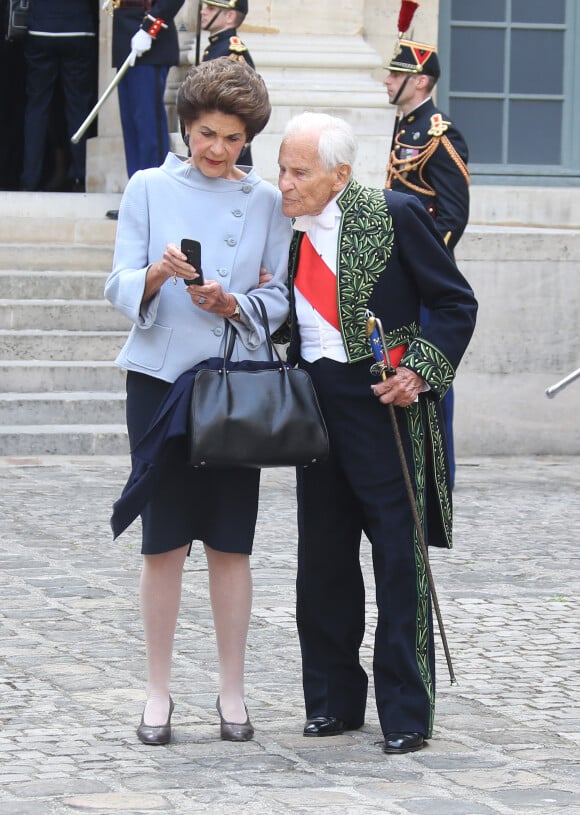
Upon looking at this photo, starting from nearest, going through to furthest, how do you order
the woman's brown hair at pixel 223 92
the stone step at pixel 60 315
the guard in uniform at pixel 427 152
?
the woman's brown hair at pixel 223 92
the guard in uniform at pixel 427 152
the stone step at pixel 60 315

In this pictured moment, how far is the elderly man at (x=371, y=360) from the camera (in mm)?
4691

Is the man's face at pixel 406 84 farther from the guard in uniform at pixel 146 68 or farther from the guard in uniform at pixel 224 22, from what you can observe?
the guard in uniform at pixel 146 68

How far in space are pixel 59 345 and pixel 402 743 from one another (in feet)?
20.2

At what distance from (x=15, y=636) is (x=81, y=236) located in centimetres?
605

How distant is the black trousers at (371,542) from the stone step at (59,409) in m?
5.22

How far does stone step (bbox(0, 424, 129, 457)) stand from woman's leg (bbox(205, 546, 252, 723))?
4.86 meters

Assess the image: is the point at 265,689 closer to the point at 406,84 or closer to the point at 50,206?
the point at 406,84

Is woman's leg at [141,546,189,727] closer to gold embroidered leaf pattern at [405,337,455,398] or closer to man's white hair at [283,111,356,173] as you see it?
gold embroidered leaf pattern at [405,337,455,398]

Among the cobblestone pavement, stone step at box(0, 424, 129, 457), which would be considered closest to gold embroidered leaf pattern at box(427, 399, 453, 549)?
the cobblestone pavement

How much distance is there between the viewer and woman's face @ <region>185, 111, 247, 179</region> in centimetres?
462

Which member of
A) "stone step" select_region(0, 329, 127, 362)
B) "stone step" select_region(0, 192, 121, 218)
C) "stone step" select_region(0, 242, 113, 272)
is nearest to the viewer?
"stone step" select_region(0, 329, 127, 362)

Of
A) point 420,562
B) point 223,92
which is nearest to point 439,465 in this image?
point 420,562

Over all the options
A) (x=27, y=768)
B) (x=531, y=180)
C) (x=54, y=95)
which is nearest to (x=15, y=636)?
(x=27, y=768)

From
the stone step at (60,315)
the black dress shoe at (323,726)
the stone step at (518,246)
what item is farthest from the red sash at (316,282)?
the stone step at (60,315)
